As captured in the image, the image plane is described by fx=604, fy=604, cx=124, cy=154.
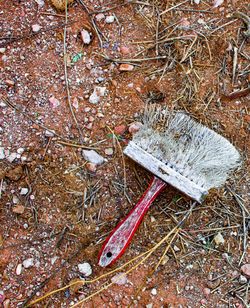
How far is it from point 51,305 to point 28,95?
1.05 metres

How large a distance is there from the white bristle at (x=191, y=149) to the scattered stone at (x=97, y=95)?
28 cm

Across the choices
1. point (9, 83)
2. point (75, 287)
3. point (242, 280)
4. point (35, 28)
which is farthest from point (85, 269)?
point (35, 28)

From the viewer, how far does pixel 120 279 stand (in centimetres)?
293

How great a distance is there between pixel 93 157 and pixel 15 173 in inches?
15.4

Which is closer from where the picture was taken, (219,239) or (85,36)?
(219,239)

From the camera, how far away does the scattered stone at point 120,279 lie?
292 cm

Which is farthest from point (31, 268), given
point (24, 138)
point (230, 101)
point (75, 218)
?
point (230, 101)

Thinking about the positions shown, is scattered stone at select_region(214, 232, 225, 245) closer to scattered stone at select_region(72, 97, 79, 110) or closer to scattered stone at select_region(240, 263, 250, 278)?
scattered stone at select_region(240, 263, 250, 278)

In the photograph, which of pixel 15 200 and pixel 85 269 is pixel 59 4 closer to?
pixel 15 200

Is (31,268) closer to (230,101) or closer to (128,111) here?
(128,111)

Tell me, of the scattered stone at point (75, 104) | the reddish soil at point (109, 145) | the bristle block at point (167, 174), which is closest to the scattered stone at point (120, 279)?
the reddish soil at point (109, 145)

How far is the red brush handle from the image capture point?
2848 mm

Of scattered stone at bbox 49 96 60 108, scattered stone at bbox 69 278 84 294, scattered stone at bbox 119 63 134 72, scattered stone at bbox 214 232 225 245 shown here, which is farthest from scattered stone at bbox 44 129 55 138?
scattered stone at bbox 214 232 225 245

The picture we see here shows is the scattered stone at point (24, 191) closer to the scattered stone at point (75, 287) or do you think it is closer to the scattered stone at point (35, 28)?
the scattered stone at point (75, 287)
